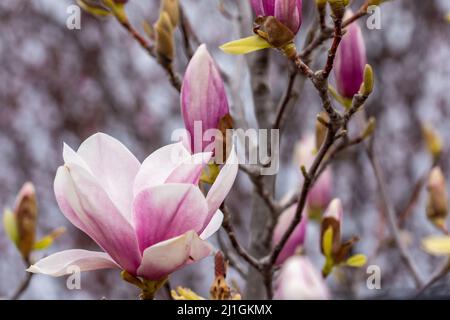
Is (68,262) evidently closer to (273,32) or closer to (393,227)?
(273,32)

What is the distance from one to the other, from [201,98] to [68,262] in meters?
0.22

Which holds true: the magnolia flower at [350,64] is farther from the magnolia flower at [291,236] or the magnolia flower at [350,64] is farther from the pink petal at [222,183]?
Result: the pink petal at [222,183]

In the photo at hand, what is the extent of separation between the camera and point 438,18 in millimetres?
3340

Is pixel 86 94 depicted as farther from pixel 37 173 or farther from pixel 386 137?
pixel 386 137

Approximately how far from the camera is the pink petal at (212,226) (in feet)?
2.06

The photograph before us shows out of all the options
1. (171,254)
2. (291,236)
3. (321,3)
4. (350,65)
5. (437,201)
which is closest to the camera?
(171,254)

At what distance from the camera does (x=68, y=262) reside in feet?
2.01

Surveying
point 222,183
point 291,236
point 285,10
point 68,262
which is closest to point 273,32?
point 285,10

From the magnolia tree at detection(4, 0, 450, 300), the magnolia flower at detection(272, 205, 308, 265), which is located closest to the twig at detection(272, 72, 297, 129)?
the magnolia tree at detection(4, 0, 450, 300)

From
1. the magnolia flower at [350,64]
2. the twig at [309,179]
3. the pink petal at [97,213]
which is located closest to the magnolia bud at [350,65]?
the magnolia flower at [350,64]

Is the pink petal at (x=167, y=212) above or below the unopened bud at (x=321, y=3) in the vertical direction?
below

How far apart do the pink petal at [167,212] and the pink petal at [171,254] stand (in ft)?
0.05
